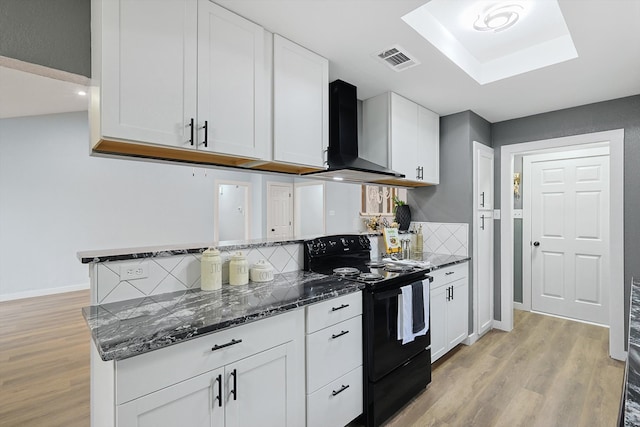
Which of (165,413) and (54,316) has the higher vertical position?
(165,413)

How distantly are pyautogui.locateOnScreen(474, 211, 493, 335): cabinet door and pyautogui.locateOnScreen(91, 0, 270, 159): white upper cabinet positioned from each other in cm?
258

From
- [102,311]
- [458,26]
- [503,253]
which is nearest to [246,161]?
[102,311]

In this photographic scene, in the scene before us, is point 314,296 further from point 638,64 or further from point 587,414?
point 638,64

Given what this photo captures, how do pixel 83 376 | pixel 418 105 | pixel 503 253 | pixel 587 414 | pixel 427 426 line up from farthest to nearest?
pixel 503 253 < pixel 418 105 < pixel 83 376 < pixel 587 414 < pixel 427 426

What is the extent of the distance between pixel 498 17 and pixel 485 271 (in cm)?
246

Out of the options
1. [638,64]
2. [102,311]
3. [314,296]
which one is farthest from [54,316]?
[638,64]

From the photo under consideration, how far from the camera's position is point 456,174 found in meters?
3.25

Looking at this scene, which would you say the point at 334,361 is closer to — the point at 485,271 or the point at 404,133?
the point at 404,133

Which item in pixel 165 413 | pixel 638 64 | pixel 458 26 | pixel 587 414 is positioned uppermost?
pixel 458 26

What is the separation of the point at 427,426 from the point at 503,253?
7.52 ft

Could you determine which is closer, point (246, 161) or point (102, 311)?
point (102, 311)

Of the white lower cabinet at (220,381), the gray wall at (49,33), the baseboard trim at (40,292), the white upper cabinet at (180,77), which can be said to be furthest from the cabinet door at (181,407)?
the baseboard trim at (40,292)

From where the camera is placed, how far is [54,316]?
12.6 feet

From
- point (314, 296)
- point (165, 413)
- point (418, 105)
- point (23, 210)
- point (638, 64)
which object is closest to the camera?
point (165, 413)
